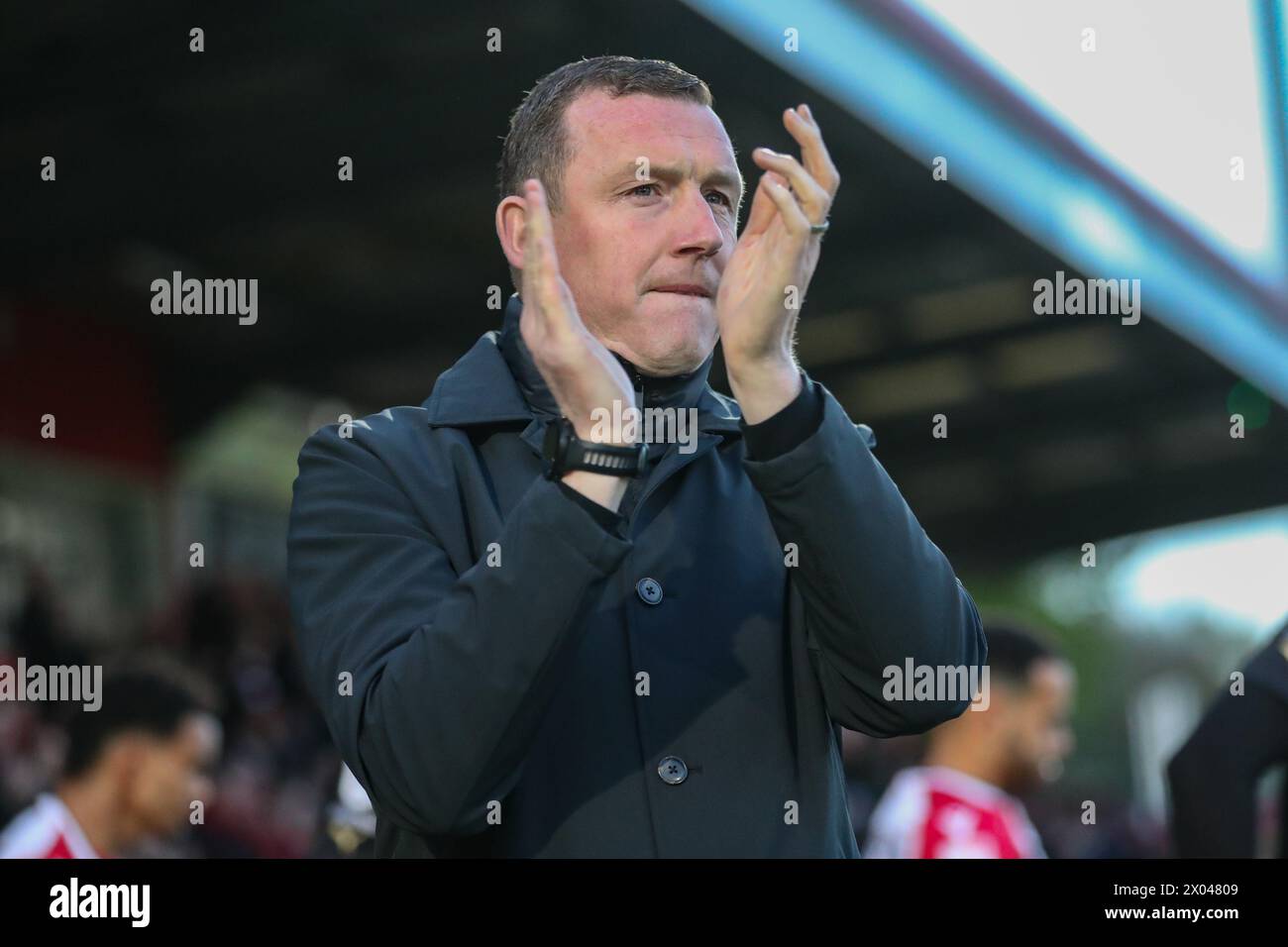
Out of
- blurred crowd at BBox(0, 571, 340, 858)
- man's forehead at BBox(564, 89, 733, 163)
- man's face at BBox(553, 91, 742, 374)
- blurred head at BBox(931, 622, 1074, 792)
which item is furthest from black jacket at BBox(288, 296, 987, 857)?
blurred crowd at BBox(0, 571, 340, 858)

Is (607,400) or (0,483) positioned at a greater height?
(0,483)

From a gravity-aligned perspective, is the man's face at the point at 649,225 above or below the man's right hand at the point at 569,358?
above

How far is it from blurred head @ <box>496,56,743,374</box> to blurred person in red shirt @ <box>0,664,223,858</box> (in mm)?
3084

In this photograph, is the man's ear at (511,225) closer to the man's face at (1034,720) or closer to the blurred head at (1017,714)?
the blurred head at (1017,714)

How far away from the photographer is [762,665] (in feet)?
6.55

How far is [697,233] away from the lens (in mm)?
2141

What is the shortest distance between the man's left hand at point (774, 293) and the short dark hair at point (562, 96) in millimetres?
409

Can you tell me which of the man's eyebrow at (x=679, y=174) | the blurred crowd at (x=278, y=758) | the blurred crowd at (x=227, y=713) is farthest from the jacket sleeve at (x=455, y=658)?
the blurred crowd at (x=227, y=713)

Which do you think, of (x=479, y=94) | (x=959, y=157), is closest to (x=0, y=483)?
(x=479, y=94)

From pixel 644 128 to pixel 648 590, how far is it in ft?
2.05

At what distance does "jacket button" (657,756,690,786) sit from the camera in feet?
6.22

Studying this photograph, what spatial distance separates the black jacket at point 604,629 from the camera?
5.77 feet
